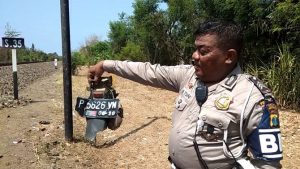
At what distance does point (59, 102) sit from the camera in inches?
433

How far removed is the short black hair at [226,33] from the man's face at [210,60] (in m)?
0.02

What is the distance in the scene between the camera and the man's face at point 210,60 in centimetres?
211

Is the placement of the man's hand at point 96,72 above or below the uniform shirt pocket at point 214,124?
above

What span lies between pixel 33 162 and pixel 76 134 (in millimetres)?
1410

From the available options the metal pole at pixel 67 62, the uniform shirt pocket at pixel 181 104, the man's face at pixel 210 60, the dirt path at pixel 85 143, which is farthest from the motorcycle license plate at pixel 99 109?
the metal pole at pixel 67 62

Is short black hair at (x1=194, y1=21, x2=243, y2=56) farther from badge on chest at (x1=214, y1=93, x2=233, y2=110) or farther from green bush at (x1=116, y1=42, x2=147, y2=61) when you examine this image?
green bush at (x1=116, y1=42, x2=147, y2=61)

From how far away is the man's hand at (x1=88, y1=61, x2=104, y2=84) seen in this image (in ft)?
8.85

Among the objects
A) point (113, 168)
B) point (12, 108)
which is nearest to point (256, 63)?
point (12, 108)

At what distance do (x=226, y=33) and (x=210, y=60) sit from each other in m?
0.15

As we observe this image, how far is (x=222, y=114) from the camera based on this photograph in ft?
6.44

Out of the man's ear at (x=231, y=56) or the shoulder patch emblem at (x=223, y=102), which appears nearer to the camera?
the shoulder patch emblem at (x=223, y=102)

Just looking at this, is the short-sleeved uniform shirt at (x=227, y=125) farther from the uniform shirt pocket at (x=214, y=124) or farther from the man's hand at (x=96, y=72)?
the man's hand at (x=96, y=72)

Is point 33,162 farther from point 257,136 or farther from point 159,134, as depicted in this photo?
point 257,136

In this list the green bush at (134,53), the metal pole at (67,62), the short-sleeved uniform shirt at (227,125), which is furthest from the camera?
the green bush at (134,53)
